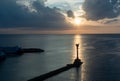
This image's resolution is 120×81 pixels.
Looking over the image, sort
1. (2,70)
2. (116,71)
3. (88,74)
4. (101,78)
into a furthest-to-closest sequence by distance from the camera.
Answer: (2,70) < (116,71) < (88,74) < (101,78)

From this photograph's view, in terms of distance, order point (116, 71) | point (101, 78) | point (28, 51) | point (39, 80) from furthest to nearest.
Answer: point (28, 51) < point (116, 71) < point (101, 78) < point (39, 80)

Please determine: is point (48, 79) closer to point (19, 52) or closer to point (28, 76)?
point (28, 76)

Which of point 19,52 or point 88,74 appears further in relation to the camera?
Answer: point 19,52

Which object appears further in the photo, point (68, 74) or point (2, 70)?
point (2, 70)

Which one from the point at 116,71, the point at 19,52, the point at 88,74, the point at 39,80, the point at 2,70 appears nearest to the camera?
the point at 39,80

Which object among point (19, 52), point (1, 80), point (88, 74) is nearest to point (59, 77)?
point (88, 74)

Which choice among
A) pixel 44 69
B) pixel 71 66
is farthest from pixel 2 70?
pixel 71 66

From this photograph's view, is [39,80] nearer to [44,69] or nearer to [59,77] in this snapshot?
[59,77]

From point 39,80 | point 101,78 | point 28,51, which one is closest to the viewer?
point 39,80
